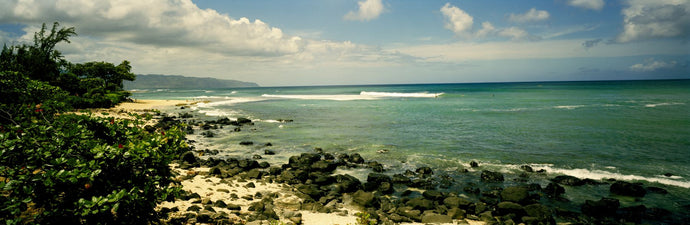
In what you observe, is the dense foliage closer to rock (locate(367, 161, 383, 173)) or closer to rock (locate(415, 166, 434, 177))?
rock (locate(367, 161, 383, 173))

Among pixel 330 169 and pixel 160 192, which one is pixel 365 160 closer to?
pixel 330 169

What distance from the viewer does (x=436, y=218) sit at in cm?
838

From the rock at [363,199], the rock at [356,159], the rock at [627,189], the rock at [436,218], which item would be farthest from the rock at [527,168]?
the rock at [363,199]

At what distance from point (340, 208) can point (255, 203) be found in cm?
246

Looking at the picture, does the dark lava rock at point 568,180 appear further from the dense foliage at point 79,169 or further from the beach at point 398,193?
the dense foliage at point 79,169

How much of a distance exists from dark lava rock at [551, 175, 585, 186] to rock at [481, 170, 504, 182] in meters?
1.90

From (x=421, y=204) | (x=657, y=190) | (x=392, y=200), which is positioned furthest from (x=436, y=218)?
(x=657, y=190)

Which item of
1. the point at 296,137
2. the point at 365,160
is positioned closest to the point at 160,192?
the point at 365,160

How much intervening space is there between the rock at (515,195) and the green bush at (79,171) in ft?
30.2

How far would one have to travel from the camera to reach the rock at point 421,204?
912 centimetres

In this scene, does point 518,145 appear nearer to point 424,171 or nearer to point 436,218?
point 424,171

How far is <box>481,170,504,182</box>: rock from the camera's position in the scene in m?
11.9

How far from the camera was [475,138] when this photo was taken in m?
20.1

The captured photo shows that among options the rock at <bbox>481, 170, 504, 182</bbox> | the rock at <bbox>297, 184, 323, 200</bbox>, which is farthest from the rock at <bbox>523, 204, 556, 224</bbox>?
the rock at <bbox>297, 184, 323, 200</bbox>
